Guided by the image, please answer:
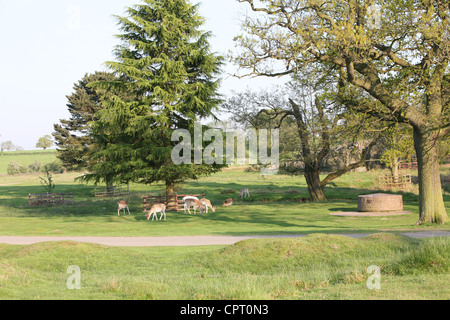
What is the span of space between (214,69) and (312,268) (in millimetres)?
30457

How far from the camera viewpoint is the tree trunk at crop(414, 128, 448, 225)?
850 inches

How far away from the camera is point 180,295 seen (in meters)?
7.44

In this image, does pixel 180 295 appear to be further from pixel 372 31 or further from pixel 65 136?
pixel 65 136

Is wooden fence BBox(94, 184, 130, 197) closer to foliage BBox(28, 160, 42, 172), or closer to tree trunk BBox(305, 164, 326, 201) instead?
tree trunk BBox(305, 164, 326, 201)

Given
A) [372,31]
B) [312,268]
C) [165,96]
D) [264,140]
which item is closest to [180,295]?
[312,268]

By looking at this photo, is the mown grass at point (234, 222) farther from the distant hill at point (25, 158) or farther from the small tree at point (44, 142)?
the small tree at point (44, 142)

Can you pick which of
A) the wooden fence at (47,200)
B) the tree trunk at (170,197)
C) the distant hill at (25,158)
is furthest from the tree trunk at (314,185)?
the distant hill at (25,158)

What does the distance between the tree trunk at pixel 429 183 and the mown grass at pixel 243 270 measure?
393 inches

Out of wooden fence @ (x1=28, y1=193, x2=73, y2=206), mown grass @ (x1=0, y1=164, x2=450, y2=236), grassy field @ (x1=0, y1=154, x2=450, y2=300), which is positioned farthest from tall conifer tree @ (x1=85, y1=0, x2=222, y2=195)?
grassy field @ (x1=0, y1=154, x2=450, y2=300)

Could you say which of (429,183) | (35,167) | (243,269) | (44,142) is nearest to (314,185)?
(429,183)

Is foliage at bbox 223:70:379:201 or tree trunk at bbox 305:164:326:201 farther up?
foliage at bbox 223:70:379:201

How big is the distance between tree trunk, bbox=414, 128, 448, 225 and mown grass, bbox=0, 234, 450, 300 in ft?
32.7

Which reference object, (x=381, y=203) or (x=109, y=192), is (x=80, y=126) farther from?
(x=381, y=203)

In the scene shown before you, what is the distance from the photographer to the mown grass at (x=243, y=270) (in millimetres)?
7527
